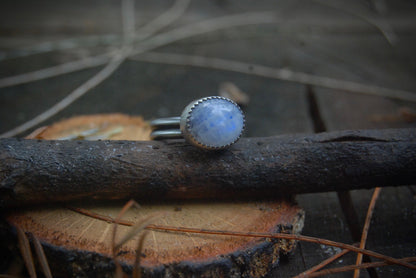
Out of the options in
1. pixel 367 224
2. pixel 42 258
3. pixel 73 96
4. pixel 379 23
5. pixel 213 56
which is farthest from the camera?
Answer: pixel 379 23

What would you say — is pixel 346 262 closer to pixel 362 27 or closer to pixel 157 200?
pixel 157 200

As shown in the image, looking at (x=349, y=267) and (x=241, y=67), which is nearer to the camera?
(x=349, y=267)

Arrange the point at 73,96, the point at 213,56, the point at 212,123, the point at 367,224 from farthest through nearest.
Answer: the point at 213,56 → the point at 73,96 → the point at 367,224 → the point at 212,123

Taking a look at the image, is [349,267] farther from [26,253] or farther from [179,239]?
[26,253]

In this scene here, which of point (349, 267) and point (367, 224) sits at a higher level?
point (367, 224)

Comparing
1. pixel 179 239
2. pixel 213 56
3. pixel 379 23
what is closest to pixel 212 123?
pixel 179 239

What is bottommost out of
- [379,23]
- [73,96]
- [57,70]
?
[73,96]

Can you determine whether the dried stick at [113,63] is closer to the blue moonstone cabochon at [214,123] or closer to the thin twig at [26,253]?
the thin twig at [26,253]

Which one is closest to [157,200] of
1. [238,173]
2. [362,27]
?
[238,173]

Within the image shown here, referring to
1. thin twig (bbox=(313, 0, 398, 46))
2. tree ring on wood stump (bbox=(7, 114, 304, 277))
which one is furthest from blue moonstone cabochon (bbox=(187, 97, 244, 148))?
thin twig (bbox=(313, 0, 398, 46))
